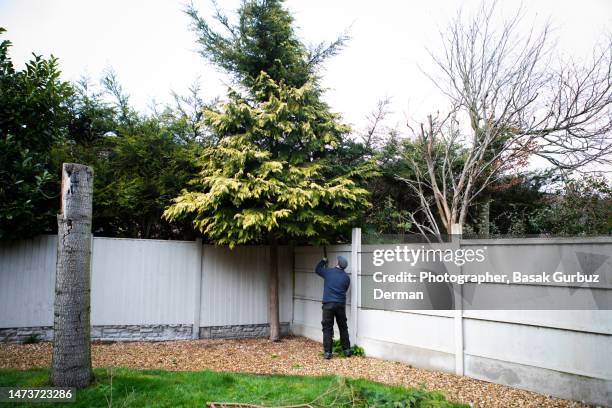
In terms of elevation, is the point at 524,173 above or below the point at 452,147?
below

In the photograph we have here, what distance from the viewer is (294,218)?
7230 mm

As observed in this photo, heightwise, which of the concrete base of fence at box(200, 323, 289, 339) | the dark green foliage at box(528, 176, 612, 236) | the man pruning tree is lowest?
the concrete base of fence at box(200, 323, 289, 339)

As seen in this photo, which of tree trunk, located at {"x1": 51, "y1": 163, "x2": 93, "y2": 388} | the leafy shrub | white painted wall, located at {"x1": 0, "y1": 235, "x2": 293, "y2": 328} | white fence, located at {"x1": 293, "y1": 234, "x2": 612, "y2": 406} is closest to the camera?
the leafy shrub

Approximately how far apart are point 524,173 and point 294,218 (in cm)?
709

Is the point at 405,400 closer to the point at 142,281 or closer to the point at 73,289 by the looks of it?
the point at 73,289

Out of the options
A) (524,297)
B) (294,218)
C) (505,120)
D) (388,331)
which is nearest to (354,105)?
(505,120)

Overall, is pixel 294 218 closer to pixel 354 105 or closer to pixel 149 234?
pixel 149 234

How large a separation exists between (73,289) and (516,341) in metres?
4.98

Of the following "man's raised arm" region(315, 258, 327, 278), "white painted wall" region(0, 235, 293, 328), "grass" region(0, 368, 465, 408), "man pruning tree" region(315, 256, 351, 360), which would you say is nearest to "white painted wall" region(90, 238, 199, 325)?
"white painted wall" region(0, 235, 293, 328)

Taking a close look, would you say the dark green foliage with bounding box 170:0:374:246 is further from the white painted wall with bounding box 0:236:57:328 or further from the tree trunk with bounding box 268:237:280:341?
the white painted wall with bounding box 0:236:57:328

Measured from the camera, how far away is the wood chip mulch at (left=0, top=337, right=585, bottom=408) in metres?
4.64

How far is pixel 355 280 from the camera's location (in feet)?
23.3
